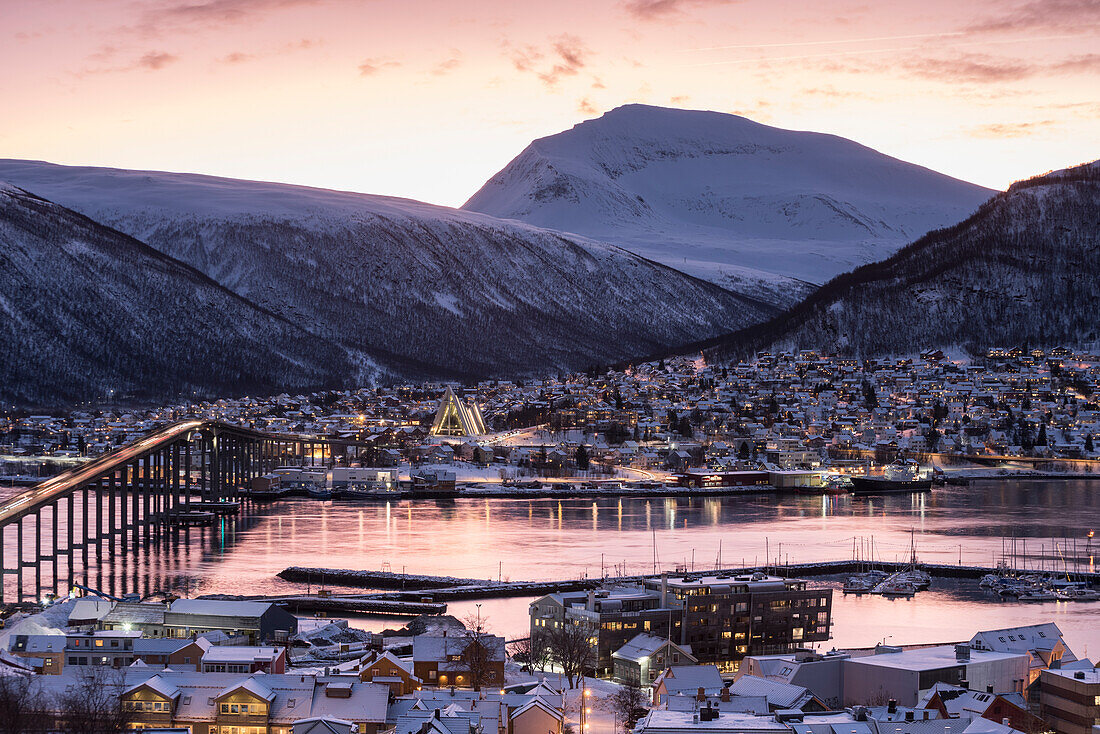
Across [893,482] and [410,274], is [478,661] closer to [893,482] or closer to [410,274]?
[893,482]

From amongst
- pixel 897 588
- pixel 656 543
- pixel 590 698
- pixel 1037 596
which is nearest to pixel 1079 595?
pixel 1037 596

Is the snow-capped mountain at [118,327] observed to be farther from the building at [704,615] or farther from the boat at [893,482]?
the building at [704,615]

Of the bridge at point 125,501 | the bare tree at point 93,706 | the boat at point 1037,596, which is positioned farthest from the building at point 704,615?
the bridge at point 125,501

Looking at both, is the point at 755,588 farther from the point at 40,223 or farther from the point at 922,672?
the point at 40,223

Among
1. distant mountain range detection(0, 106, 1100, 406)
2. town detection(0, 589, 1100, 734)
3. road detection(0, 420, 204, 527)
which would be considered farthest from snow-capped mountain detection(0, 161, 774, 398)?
town detection(0, 589, 1100, 734)

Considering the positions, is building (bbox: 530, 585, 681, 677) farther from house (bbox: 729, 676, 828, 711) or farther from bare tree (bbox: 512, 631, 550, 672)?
house (bbox: 729, 676, 828, 711)

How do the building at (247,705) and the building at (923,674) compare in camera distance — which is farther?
the building at (923,674)
